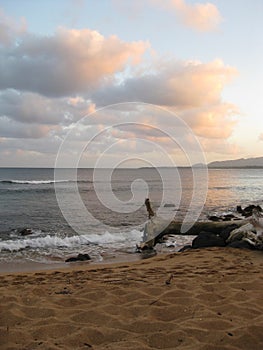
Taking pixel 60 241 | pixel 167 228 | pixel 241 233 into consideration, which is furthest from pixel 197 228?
pixel 60 241

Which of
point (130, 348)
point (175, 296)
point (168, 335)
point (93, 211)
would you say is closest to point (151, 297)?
point (175, 296)

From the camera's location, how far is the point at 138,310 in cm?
487

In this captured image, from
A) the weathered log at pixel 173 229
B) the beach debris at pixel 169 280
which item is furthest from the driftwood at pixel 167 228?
the beach debris at pixel 169 280

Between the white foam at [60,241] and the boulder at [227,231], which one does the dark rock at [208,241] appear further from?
the white foam at [60,241]

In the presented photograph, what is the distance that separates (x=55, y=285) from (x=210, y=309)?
122 inches

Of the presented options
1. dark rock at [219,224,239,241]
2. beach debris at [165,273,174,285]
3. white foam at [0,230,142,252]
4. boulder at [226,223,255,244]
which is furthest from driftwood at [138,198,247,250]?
beach debris at [165,273,174,285]

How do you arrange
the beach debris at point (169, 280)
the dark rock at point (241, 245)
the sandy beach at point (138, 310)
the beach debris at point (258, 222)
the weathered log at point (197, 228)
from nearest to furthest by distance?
1. the sandy beach at point (138, 310)
2. the beach debris at point (169, 280)
3. the dark rock at point (241, 245)
4. the beach debris at point (258, 222)
5. the weathered log at point (197, 228)

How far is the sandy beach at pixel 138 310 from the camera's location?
392 cm

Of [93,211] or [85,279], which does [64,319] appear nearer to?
[85,279]

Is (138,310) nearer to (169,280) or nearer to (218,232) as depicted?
(169,280)

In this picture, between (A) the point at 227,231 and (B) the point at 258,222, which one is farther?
(A) the point at 227,231

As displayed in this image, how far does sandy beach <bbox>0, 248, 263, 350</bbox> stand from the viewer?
12.9 feet

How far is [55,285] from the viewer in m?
6.55

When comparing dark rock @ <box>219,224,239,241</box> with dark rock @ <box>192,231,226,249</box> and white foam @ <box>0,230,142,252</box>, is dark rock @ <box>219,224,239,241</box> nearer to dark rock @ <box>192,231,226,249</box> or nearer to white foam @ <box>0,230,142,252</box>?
dark rock @ <box>192,231,226,249</box>
